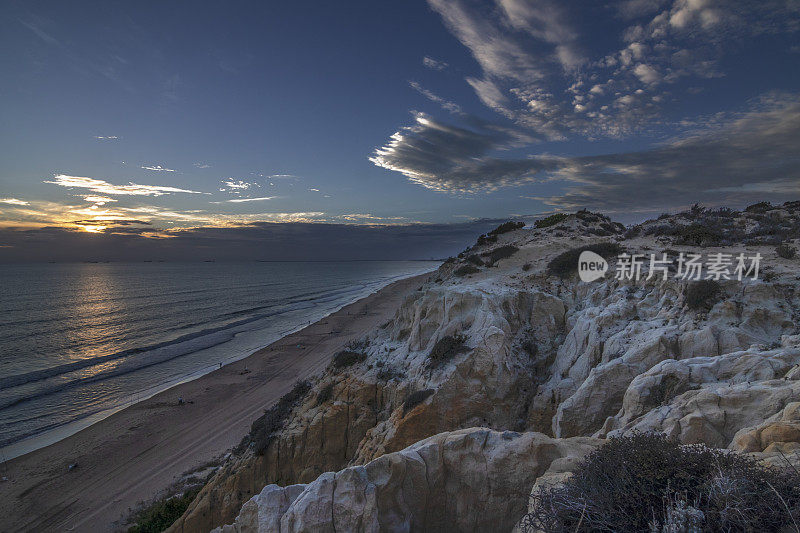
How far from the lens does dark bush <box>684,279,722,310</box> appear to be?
9594 millimetres

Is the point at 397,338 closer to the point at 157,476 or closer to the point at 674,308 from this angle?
the point at 674,308

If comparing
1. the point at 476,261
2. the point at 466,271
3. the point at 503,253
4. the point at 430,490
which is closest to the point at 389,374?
the point at 430,490

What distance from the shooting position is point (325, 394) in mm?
14484

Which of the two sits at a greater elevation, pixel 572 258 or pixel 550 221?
pixel 550 221

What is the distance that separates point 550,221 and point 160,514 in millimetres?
32266

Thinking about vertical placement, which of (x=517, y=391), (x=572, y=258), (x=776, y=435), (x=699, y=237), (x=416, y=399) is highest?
(x=699, y=237)

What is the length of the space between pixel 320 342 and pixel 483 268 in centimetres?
2500

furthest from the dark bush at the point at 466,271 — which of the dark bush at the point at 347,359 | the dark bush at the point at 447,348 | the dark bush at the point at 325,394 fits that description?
the dark bush at the point at 325,394

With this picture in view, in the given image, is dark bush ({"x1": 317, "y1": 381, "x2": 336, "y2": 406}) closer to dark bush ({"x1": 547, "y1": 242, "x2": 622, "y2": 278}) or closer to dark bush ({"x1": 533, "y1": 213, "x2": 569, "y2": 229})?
dark bush ({"x1": 547, "y1": 242, "x2": 622, "y2": 278})

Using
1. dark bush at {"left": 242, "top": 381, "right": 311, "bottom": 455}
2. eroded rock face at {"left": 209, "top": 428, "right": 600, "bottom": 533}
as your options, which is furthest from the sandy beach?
eroded rock face at {"left": 209, "top": 428, "right": 600, "bottom": 533}

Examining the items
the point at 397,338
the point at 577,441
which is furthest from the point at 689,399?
the point at 397,338

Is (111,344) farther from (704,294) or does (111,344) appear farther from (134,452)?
(704,294)

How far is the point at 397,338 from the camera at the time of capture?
16047mm

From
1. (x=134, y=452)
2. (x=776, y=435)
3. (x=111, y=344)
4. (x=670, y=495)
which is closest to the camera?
(x=670, y=495)
